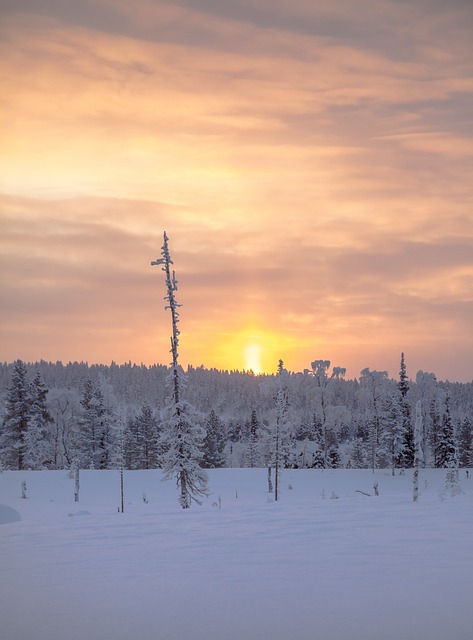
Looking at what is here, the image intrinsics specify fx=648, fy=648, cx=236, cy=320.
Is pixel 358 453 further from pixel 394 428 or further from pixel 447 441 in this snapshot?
pixel 394 428

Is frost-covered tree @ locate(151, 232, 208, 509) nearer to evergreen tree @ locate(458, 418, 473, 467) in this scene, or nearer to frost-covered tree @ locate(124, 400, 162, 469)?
frost-covered tree @ locate(124, 400, 162, 469)

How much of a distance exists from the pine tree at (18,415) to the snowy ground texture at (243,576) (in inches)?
1867

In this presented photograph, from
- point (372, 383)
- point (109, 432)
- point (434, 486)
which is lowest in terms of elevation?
point (434, 486)

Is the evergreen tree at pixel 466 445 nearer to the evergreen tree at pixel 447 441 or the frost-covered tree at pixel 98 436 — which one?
the evergreen tree at pixel 447 441

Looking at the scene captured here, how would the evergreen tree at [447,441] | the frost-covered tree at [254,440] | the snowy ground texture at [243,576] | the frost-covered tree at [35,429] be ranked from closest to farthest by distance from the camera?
the snowy ground texture at [243,576] → the frost-covered tree at [35,429] → the evergreen tree at [447,441] → the frost-covered tree at [254,440]

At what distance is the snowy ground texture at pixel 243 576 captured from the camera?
22.1 feet

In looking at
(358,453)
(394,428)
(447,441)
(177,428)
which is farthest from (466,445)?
(177,428)

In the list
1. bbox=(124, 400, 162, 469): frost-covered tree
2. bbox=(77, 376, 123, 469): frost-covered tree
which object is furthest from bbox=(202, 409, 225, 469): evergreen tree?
bbox=(77, 376, 123, 469): frost-covered tree

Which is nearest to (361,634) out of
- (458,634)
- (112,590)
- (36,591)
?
(458,634)

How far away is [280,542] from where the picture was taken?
37.5 ft

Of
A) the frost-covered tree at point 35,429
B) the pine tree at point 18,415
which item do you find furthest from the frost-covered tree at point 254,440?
the pine tree at point 18,415

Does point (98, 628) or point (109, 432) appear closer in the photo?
point (98, 628)

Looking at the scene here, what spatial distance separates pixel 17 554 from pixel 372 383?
61.8m

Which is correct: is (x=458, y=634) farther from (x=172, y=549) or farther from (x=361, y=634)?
(x=172, y=549)
